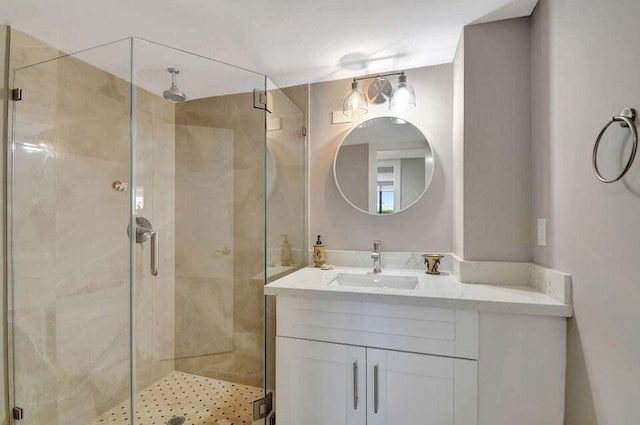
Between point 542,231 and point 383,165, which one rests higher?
point 383,165

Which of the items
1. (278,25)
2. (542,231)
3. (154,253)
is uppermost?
(278,25)

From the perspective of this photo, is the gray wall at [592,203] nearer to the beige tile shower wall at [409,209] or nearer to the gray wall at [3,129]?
the beige tile shower wall at [409,209]

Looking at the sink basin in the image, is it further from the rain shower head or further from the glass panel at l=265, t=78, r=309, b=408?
the rain shower head

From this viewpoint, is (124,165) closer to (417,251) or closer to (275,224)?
(275,224)

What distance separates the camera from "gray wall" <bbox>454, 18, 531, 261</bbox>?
1.35m

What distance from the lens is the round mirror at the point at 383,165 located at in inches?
69.9

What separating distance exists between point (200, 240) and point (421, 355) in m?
1.64

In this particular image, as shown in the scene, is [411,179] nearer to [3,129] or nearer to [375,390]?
[375,390]

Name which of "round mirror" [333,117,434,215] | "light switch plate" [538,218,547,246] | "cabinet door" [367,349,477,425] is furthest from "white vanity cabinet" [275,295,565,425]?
"round mirror" [333,117,434,215]

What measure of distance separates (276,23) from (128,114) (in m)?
1.09

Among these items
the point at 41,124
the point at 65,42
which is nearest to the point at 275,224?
the point at 41,124

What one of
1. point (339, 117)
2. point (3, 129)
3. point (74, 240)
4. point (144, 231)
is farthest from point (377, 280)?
point (3, 129)

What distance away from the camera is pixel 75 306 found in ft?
5.33

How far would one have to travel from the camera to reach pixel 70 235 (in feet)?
5.28
